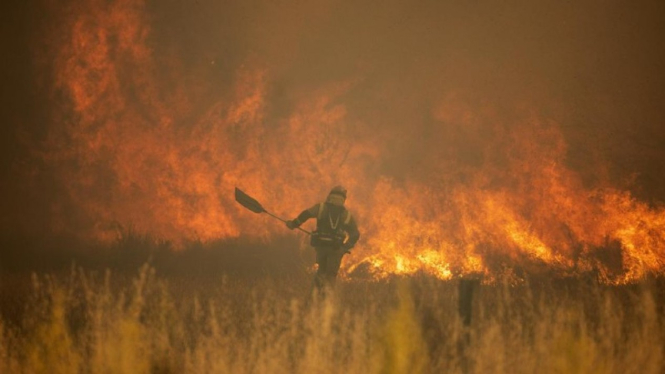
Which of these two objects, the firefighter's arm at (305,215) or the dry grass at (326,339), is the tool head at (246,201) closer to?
the firefighter's arm at (305,215)

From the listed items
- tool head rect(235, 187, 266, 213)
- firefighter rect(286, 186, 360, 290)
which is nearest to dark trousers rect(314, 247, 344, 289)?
firefighter rect(286, 186, 360, 290)

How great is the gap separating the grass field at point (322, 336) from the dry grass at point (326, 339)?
0.9 inches

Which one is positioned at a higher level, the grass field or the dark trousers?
the dark trousers

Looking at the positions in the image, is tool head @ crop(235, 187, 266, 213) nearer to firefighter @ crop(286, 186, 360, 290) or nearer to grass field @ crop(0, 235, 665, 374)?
firefighter @ crop(286, 186, 360, 290)

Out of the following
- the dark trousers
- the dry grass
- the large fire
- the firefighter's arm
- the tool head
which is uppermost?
the large fire

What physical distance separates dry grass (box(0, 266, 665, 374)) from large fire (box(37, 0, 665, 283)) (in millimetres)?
5097

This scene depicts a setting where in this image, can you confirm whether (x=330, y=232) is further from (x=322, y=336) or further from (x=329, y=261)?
(x=322, y=336)

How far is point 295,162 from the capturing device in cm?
1833

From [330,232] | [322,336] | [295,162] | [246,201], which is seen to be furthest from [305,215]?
[295,162]

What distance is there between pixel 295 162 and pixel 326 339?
11.6m

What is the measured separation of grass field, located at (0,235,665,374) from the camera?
613 cm

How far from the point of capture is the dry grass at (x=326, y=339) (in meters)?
6.11

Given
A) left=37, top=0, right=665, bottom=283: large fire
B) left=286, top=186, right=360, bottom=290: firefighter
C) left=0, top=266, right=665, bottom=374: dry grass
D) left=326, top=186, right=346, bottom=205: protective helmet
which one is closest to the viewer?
left=0, top=266, right=665, bottom=374: dry grass

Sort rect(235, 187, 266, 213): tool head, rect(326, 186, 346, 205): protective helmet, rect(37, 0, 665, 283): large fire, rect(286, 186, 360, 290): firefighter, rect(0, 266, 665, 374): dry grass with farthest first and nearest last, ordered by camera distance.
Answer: rect(37, 0, 665, 283): large fire → rect(235, 187, 266, 213): tool head → rect(326, 186, 346, 205): protective helmet → rect(286, 186, 360, 290): firefighter → rect(0, 266, 665, 374): dry grass
